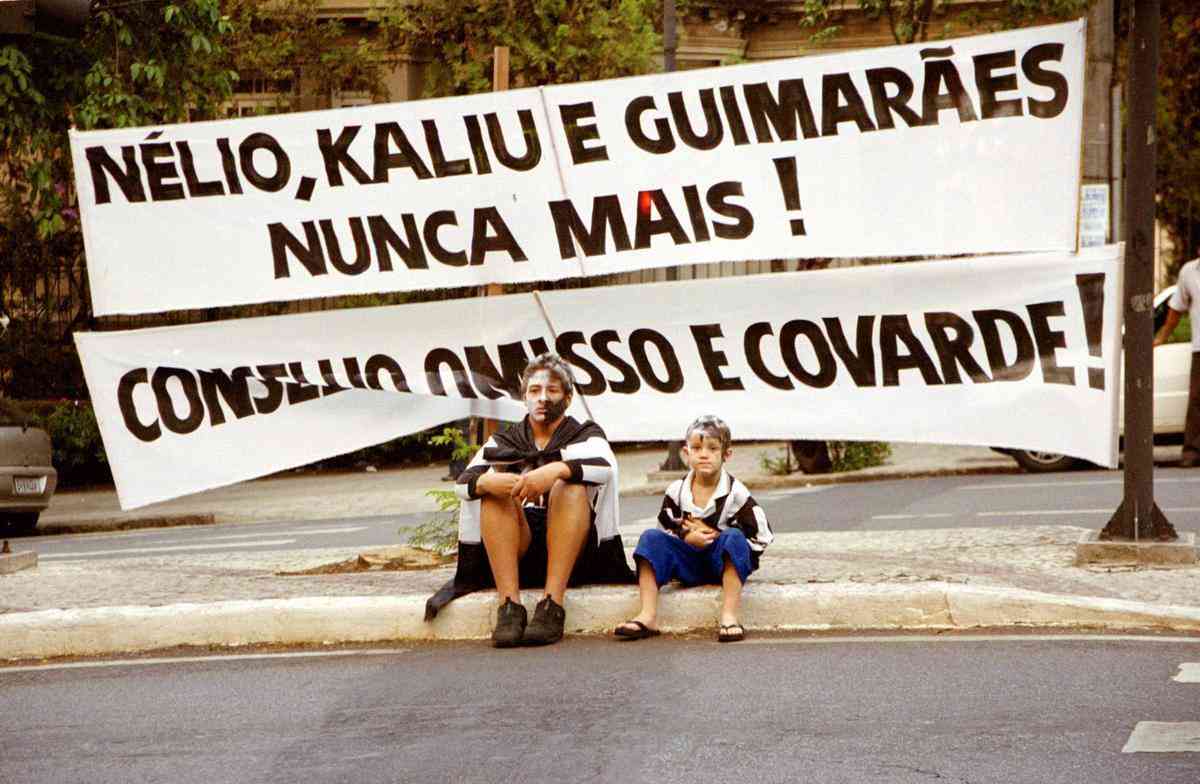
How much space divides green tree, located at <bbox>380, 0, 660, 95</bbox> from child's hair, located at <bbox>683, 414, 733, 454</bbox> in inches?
612

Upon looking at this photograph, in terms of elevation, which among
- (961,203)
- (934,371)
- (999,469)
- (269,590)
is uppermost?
(961,203)

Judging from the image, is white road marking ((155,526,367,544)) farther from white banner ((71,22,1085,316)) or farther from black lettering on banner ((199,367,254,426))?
white banner ((71,22,1085,316))

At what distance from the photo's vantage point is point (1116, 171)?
695 inches

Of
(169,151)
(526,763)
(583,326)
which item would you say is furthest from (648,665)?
(169,151)

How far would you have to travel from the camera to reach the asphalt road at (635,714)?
224 inches

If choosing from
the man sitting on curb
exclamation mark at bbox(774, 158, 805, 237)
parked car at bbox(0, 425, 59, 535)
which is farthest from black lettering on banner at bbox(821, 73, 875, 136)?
parked car at bbox(0, 425, 59, 535)

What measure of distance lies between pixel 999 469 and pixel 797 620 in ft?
33.3

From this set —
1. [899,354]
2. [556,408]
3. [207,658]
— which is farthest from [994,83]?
[207,658]

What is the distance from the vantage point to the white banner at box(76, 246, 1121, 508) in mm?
8914

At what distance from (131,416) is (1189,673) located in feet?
17.1

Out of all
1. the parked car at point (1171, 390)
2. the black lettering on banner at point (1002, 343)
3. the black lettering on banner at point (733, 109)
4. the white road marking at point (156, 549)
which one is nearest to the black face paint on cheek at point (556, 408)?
the black lettering on banner at point (733, 109)

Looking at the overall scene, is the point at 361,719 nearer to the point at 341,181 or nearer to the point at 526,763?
the point at 526,763

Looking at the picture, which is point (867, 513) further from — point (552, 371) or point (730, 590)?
point (730, 590)

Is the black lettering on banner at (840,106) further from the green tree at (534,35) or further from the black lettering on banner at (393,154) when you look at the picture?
the green tree at (534,35)
